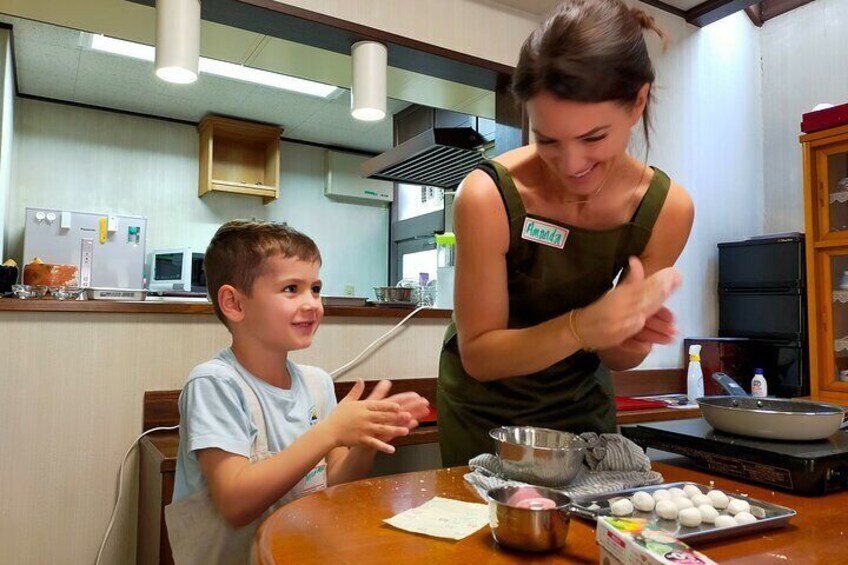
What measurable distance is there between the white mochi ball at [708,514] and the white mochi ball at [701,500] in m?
0.01

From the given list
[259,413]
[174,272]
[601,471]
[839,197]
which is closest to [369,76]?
[259,413]

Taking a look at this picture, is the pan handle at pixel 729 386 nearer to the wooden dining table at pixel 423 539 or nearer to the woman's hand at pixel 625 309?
the wooden dining table at pixel 423 539

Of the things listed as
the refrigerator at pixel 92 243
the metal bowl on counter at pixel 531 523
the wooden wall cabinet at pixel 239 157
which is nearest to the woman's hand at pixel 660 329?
the metal bowl on counter at pixel 531 523

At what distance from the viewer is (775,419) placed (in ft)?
2.90

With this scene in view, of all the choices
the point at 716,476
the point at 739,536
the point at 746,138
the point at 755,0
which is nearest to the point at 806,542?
the point at 739,536

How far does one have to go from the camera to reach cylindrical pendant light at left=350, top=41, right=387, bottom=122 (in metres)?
2.08

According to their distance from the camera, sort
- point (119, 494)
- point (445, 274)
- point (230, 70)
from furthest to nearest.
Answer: point (230, 70) < point (445, 274) < point (119, 494)

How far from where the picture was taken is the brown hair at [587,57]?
781mm

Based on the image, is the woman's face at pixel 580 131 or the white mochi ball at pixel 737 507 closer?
the white mochi ball at pixel 737 507

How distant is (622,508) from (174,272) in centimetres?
450

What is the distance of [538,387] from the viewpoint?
100cm

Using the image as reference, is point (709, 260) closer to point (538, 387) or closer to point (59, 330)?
point (538, 387)

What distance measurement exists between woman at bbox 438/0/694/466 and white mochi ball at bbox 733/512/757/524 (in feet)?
0.77

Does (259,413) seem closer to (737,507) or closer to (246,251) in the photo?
(246,251)
